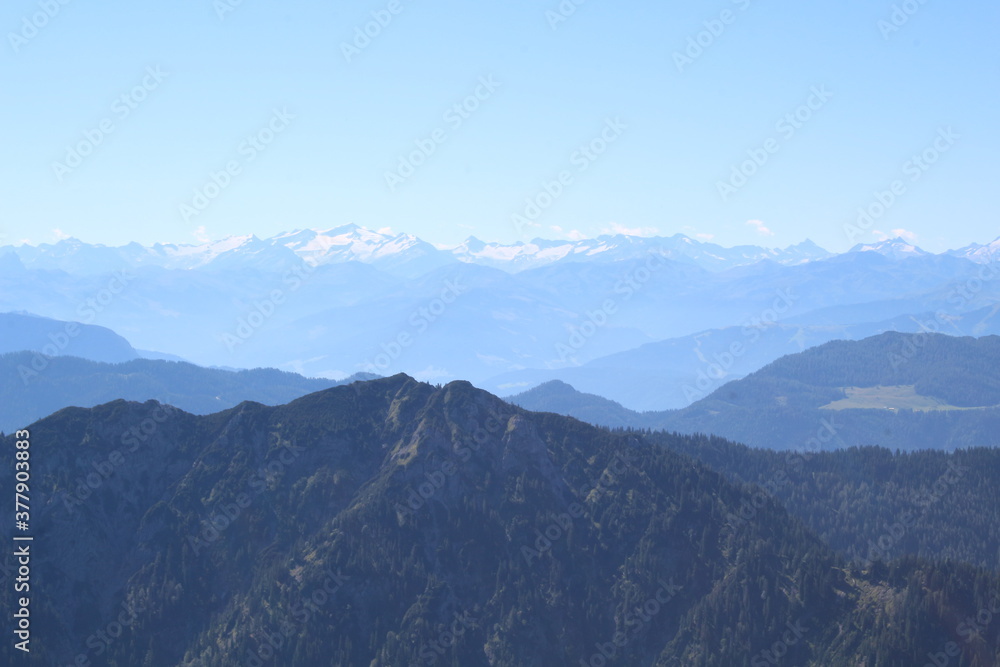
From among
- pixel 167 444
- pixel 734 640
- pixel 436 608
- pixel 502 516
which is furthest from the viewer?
pixel 167 444

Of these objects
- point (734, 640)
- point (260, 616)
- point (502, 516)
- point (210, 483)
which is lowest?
point (734, 640)

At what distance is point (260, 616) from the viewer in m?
142

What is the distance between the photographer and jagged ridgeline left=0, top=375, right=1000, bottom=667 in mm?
136375

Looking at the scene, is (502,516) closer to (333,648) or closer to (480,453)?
(480,453)

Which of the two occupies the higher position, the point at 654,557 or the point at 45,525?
the point at 45,525

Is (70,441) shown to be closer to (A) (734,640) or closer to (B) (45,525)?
(B) (45,525)

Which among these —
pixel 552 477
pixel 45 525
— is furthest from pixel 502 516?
pixel 45 525

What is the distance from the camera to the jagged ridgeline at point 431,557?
136 meters

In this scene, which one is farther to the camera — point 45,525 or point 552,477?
point 552,477

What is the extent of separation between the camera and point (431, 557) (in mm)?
152625

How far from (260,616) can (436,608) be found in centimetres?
2758

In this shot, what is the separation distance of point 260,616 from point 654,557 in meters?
64.4

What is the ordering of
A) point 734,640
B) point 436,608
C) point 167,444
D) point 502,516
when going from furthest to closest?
1. point 167,444
2. point 502,516
3. point 436,608
4. point 734,640

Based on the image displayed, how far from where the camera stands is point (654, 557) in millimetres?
151500
